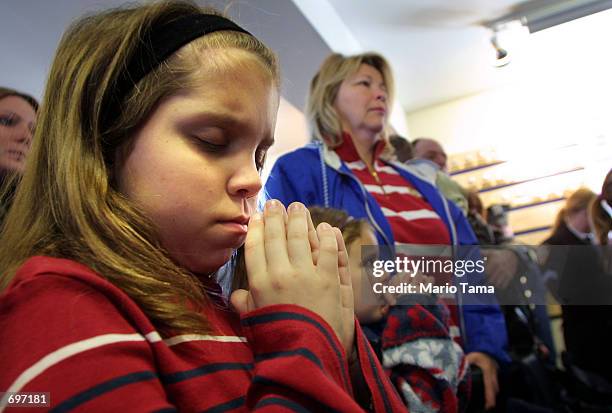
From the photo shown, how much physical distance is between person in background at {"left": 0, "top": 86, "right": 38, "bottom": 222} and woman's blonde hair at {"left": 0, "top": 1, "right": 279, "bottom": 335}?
0.24 ft

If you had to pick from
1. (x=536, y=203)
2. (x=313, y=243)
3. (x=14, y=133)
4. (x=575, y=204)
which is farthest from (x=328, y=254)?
(x=536, y=203)

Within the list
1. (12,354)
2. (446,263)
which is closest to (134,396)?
(12,354)

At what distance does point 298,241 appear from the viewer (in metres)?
0.35

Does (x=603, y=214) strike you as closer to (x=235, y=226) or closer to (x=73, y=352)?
(x=235, y=226)

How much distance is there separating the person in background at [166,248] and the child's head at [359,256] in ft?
0.35

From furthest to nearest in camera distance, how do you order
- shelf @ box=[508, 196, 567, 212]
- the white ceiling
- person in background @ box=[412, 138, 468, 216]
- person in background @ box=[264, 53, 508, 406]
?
the white ceiling < person in background @ box=[412, 138, 468, 216] < shelf @ box=[508, 196, 567, 212] < person in background @ box=[264, 53, 508, 406]

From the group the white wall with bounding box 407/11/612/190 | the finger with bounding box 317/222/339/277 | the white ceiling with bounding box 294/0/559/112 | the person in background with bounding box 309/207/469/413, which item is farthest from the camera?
the white ceiling with bounding box 294/0/559/112

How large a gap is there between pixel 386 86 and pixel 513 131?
30cm

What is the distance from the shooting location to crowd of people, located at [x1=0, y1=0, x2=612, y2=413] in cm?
27

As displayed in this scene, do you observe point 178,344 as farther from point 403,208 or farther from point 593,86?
point 593,86

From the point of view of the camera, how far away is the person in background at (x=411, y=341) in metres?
0.57

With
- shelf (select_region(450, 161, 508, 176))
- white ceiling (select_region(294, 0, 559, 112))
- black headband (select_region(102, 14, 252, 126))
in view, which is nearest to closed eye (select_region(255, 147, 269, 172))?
black headband (select_region(102, 14, 252, 126))

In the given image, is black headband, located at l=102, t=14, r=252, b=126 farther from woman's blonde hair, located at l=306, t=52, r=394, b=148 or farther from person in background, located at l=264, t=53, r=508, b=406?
woman's blonde hair, located at l=306, t=52, r=394, b=148

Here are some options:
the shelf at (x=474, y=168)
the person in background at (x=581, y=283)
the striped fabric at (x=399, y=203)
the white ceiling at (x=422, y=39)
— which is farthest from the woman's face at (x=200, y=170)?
the white ceiling at (x=422, y=39)
